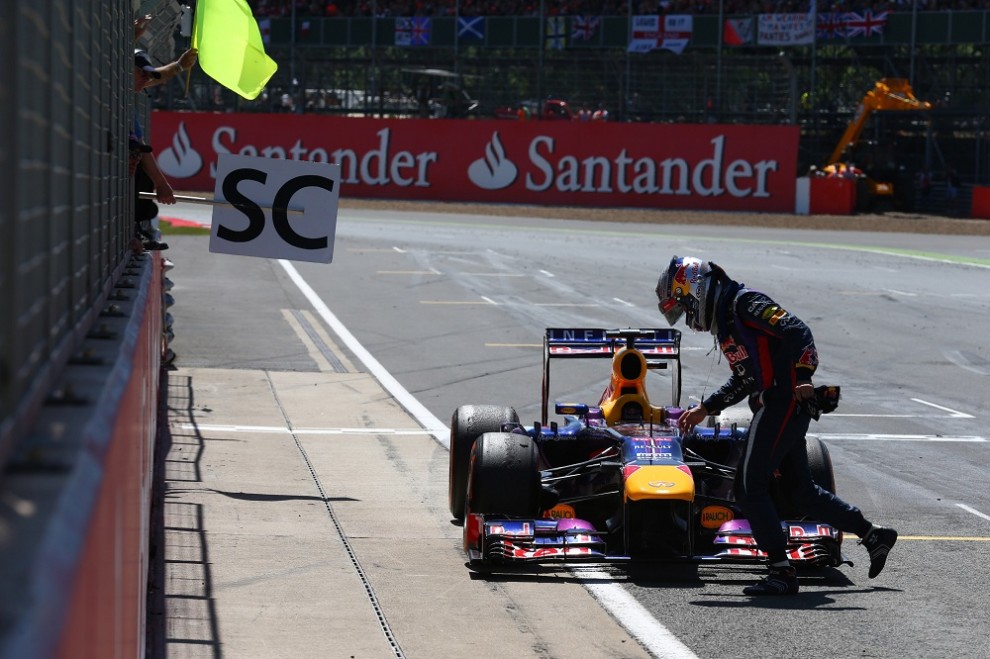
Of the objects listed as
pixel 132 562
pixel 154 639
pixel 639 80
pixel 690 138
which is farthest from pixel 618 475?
pixel 639 80

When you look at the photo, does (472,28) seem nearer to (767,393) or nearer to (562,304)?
(562,304)

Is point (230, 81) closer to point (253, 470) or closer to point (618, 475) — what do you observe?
point (253, 470)

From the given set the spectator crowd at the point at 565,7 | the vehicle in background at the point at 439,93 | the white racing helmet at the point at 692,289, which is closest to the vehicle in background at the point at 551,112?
the vehicle in background at the point at 439,93

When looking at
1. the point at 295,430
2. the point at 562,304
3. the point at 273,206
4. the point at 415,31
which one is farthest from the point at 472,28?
the point at 273,206

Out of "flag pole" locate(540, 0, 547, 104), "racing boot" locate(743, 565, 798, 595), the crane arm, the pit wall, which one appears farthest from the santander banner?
the pit wall

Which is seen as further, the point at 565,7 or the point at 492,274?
the point at 565,7

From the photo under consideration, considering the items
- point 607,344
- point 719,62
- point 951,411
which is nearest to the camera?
point 607,344

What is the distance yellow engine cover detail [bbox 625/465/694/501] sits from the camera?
7.05 meters

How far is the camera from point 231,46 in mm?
11352

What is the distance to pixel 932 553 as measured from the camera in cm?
783

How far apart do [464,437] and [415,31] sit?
44.2 m

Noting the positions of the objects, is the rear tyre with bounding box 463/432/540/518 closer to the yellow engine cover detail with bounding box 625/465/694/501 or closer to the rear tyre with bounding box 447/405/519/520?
the yellow engine cover detail with bounding box 625/465/694/501

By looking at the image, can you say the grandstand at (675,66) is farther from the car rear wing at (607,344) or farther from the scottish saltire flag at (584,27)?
the car rear wing at (607,344)

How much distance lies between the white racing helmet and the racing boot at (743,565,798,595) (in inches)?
47.6
